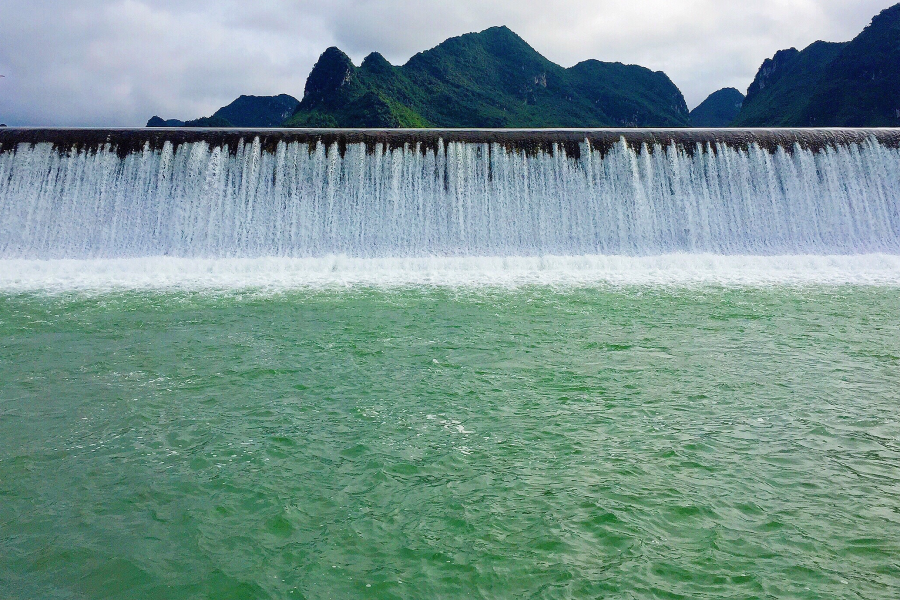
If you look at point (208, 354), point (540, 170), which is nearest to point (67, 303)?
point (208, 354)

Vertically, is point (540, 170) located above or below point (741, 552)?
above

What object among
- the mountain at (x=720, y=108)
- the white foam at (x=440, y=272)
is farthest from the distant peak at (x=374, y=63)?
the mountain at (x=720, y=108)

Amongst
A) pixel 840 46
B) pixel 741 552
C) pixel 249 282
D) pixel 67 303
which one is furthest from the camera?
pixel 840 46

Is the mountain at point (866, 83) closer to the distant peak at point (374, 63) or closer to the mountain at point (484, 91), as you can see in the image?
the mountain at point (484, 91)

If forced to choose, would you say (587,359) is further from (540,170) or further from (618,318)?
(540,170)

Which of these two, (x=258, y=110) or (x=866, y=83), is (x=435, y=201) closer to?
(x=866, y=83)

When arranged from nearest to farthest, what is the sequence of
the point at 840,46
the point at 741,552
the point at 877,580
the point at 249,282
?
the point at 877,580 → the point at 741,552 → the point at 249,282 → the point at 840,46

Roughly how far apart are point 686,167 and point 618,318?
932 centimetres

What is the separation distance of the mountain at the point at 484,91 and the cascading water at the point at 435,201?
37674mm

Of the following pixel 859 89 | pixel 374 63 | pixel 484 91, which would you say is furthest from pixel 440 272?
pixel 484 91

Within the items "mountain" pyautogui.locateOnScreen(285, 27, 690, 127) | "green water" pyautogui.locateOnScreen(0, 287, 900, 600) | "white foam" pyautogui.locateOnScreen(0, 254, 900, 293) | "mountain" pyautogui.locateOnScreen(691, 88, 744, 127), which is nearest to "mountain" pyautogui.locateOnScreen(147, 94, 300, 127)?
"mountain" pyautogui.locateOnScreen(285, 27, 690, 127)

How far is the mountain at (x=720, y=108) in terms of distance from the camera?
436ft

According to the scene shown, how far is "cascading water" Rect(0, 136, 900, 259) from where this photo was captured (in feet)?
57.0

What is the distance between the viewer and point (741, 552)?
4527 millimetres
